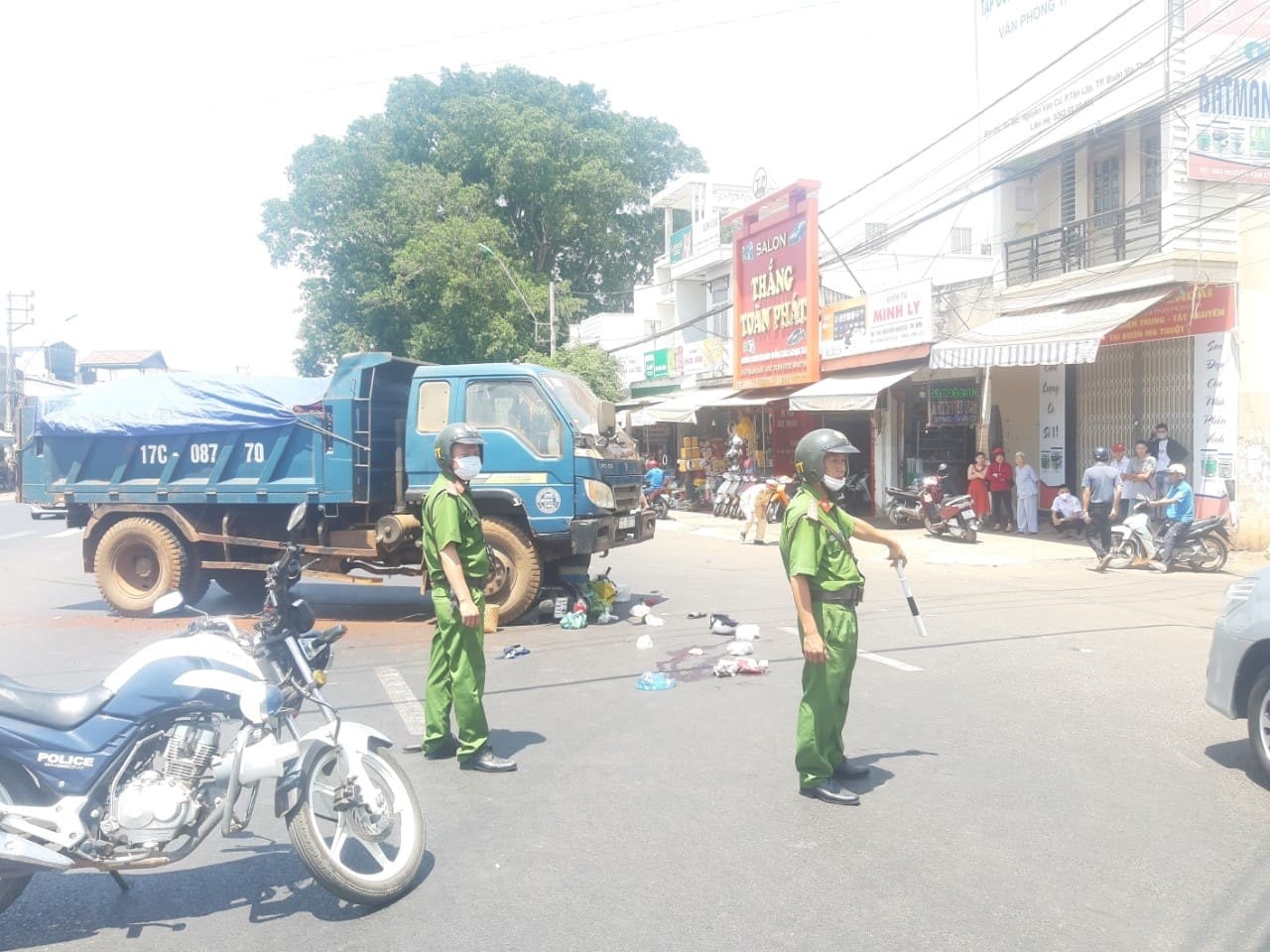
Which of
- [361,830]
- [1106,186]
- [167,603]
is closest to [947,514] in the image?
[1106,186]

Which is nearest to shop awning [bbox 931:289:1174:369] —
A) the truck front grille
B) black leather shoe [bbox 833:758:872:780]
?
the truck front grille

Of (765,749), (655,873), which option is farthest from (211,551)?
(655,873)

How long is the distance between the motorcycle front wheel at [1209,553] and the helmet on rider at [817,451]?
9.82 m

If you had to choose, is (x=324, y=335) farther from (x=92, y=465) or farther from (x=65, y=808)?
(x=65, y=808)

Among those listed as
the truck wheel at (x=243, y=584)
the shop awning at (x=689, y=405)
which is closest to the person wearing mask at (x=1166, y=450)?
the shop awning at (x=689, y=405)

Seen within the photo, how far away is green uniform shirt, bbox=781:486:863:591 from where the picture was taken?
14.9 ft

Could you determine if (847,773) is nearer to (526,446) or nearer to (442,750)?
(442,750)

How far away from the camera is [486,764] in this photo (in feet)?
16.8

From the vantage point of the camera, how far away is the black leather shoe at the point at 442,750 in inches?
211

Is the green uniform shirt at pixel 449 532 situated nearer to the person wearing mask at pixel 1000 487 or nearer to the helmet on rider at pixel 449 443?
the helmet on rider at pixel 449 443

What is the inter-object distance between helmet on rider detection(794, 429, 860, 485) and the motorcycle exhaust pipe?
3282 mm

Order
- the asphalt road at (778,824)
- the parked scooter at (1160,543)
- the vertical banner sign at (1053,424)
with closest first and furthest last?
1. the asphalt road at (778,824)
2. the parked scooter at (1160,543)
3. the vertical banner sign at (1053,424)

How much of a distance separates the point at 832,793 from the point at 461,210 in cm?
3351

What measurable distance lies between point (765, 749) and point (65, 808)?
3354mm
